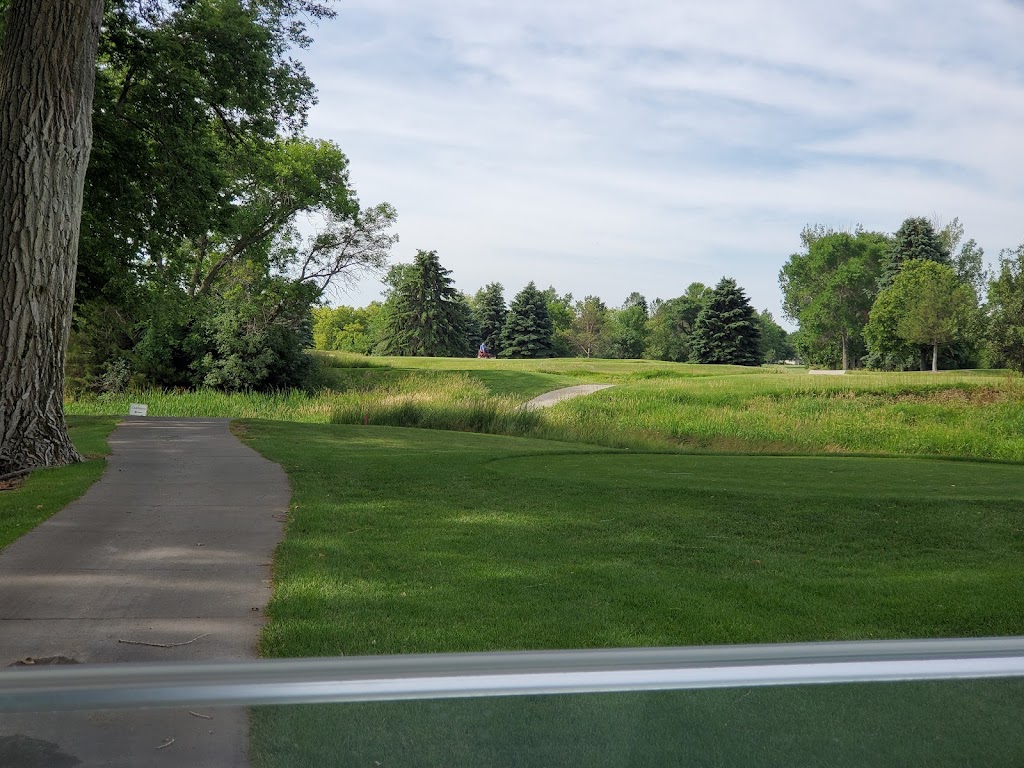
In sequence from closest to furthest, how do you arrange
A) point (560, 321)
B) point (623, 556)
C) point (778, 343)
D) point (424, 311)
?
point (623, 556), point (424, 311), point (560, 321), point (778, 343)

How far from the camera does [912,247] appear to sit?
61.9m

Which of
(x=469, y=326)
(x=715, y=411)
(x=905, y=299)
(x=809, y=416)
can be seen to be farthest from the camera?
(x=469, y=326)

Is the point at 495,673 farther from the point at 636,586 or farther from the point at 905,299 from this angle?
the point at 905,299

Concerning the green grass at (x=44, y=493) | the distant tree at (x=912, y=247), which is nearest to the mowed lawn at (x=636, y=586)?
the green grass at (x=44, y=493)

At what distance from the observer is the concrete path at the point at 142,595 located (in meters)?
1.02

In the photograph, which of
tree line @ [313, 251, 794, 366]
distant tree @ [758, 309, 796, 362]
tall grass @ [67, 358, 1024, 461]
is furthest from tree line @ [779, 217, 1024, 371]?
distant tree @ [758, 309, 796, 362]

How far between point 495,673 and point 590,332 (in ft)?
278

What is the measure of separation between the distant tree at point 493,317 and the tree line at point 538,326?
9cm

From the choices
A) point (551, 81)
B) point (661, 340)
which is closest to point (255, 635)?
point (551, 81)

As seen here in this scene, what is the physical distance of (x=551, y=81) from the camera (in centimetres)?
1130

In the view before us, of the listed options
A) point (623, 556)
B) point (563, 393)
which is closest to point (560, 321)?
point (563, 393)

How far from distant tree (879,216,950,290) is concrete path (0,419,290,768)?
6097 cm

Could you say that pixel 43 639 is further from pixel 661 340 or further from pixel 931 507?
pixel 661 340

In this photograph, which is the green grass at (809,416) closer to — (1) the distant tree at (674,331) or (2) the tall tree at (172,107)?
(2) the tall tree at (172,107)
